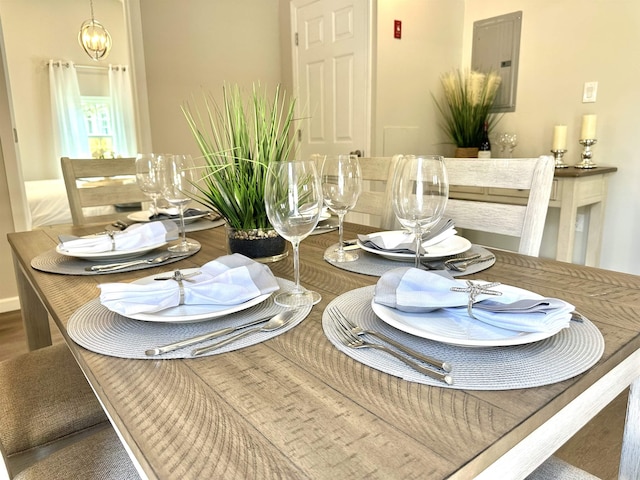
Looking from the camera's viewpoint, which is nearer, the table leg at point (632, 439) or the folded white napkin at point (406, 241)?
the table leg at point (632, 439)

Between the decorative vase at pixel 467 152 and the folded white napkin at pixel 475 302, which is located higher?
the decorative vase at pixel 467 152

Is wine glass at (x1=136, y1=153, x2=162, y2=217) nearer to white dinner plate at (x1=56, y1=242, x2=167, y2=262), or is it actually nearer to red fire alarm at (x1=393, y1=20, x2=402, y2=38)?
white dinner plate at (x1=56, y1=242, x2=167, y2=262)

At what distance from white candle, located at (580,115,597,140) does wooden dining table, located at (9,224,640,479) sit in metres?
2.25

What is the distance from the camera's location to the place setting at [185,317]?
612 mm

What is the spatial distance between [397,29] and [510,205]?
2206 millimetres

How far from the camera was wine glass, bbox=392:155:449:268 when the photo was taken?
0.79 meters

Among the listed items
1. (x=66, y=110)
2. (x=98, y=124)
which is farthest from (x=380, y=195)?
(x=98, y=124)

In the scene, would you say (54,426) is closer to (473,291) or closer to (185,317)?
(185,317)

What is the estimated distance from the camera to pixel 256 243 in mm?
1066

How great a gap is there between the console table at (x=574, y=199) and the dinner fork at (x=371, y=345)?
7.04ft

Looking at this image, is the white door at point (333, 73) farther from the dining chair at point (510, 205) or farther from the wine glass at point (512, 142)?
the dining chair at point (510, 205)

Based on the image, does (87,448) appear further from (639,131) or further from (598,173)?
(639,131)

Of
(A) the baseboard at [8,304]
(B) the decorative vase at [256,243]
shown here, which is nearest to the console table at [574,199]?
(B) the decorative vase at [256,243]

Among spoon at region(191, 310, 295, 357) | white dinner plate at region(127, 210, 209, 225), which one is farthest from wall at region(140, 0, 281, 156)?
spoon at region(191, 310, 295, 357)
